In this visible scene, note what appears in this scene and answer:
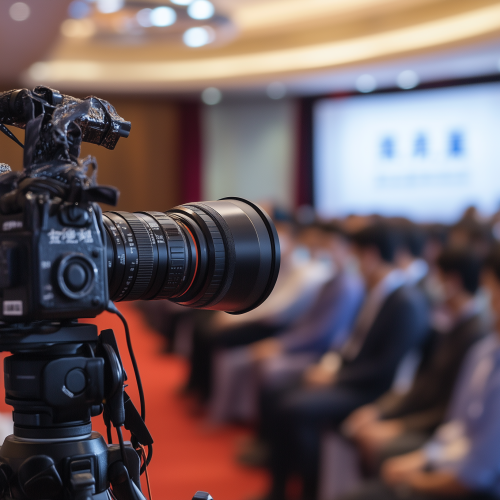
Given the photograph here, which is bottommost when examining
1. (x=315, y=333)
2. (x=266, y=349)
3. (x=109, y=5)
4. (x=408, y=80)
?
(x=266, y=349)

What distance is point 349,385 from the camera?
284 cm

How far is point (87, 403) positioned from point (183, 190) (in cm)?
783

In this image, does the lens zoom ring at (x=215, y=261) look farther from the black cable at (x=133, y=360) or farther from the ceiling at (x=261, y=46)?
the ceiling at (x=261, y=46)

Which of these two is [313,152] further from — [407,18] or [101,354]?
[101,354]

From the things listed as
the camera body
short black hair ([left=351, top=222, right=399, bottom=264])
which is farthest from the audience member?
the camera body

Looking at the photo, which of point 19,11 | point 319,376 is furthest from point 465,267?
point 19,11

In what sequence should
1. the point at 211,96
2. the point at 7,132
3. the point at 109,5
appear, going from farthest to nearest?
the point at 211,96, the point at 109,5, the point at 7,132

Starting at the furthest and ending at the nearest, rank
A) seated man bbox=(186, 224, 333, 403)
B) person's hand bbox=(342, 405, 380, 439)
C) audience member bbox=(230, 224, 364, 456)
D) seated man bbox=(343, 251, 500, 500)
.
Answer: seated man bbox=(186, 224, 333, 403)
audience member bbox=(230, 224, 364, 456)
person's hand bbox=(342, 405, 380, 439)
seated man bbox=(343, 251, 500, 500)

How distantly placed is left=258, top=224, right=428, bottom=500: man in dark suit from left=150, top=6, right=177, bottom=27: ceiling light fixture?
2933 millimetres

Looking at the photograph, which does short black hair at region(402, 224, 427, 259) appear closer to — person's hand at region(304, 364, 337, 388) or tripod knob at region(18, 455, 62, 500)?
person's hand at region(304, 364, 337, 388)

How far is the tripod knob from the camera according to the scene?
2.16 feet

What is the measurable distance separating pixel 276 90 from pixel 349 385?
5386 millimetres

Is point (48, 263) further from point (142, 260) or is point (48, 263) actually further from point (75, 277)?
point (142, 260)

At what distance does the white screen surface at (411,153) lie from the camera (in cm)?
673
